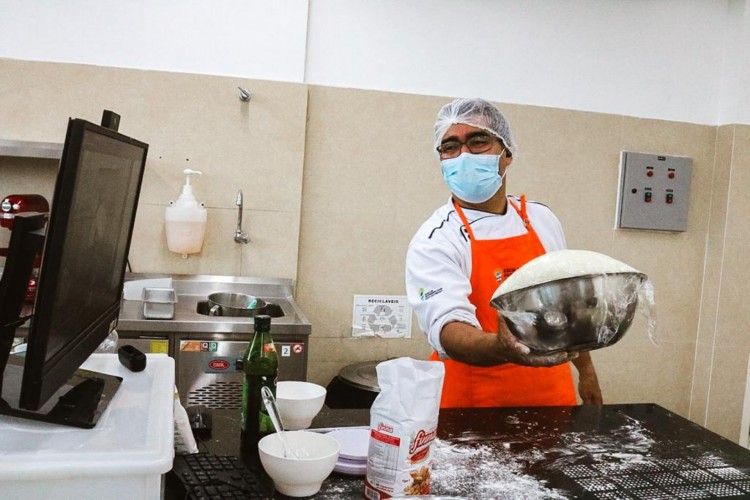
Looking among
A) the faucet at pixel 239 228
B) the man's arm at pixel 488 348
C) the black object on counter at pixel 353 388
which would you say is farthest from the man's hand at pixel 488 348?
the faucet at pixel 239 228

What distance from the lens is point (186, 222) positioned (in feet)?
9.99

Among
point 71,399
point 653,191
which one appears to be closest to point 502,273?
point 71,399

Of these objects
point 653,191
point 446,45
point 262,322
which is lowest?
point 262,322

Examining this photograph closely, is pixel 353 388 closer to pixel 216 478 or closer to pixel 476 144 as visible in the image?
pixel 476 144

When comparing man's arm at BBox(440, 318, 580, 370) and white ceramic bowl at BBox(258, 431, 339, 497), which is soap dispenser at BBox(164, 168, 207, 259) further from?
white ceramic bowl at BBox(258, 431, 339, 497)

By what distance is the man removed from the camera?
195 cm

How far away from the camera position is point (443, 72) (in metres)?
3.50

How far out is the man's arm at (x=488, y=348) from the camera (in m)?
1.40

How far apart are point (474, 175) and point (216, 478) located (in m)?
1.31

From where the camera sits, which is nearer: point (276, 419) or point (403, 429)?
point (403, 429)

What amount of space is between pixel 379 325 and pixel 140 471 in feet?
8.64

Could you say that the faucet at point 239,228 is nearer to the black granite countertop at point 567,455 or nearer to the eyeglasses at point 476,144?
the eyeglasses at point 476,144

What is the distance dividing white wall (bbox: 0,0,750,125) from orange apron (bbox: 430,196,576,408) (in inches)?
60.8

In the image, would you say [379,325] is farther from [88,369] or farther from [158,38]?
[88,369]
